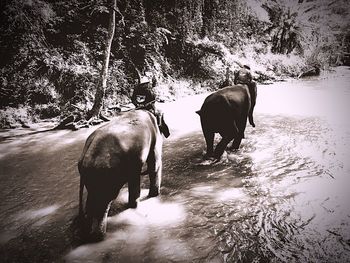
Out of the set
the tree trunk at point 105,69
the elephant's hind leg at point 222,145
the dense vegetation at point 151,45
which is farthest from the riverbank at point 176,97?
the elephant's hind leg at point 222,145

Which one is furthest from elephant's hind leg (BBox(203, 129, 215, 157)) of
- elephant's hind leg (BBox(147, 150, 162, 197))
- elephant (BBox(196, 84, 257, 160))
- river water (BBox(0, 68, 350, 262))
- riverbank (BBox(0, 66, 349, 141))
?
riverbank (BBox(0, 66, 349, 141))

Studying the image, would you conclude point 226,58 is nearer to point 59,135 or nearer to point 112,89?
point 112,89

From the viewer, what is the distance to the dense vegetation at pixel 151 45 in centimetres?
1012

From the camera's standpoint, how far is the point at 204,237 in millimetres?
3291

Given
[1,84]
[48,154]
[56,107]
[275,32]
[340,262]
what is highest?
[275,32]

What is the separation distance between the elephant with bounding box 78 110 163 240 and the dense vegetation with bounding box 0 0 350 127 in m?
6.14

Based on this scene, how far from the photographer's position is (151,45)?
13.0m

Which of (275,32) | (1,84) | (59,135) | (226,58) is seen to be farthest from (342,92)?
(1,84)

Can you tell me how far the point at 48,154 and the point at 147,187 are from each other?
9.83 feet

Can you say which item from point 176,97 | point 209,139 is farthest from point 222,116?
point 176,97

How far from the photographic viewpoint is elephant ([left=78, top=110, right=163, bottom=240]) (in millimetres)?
3000

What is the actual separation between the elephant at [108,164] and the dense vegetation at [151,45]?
20.1ft

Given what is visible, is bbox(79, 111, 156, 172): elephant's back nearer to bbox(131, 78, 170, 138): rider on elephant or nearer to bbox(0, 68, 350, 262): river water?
bbox(131, 78, 170, 138): rider on elephant

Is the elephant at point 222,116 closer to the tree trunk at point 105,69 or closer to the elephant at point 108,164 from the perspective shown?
the elephant at point 108,164
